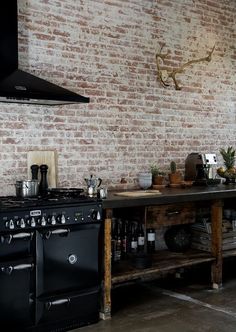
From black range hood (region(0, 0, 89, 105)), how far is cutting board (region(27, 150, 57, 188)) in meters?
0.54

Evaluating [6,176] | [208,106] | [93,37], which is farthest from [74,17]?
[208,106]

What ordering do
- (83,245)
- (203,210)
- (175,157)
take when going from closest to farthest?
(83,245), (203,210), (175,157)

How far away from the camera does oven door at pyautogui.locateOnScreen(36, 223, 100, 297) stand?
3.80 meters

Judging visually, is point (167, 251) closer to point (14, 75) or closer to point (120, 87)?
point (120, 87)

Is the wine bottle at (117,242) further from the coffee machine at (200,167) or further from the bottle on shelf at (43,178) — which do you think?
the coffee machine at (200,167)

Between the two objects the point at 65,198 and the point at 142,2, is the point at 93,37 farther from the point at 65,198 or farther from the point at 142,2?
the point at 65,198

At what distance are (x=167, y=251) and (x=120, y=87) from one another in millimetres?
1977

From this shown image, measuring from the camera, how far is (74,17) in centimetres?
506

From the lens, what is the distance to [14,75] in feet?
13.9

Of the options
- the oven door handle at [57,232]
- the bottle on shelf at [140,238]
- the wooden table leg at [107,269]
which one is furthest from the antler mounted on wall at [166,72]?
the oven door handle at [57,232]

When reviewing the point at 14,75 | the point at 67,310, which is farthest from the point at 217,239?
the point at 14,75

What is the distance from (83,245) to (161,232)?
192 cm

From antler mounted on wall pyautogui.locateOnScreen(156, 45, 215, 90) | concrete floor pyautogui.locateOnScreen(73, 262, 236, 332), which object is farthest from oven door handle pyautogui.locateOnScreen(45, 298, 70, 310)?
antler mounted on wall pyautogui.locateOnScreen(156, 45, 215, 90)

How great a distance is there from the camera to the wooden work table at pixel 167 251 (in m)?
4.23
